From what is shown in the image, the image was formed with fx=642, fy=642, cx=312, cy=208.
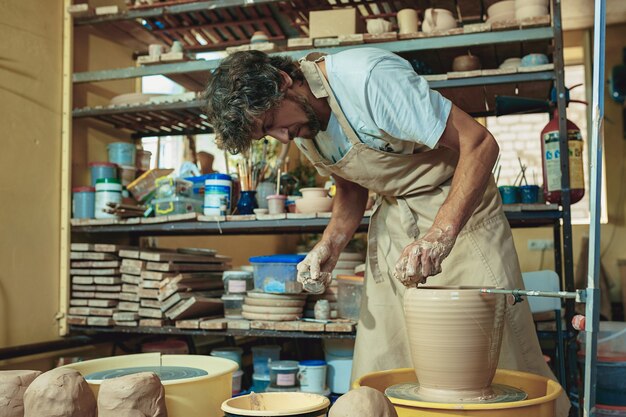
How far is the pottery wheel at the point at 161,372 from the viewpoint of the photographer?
1728 millimetres

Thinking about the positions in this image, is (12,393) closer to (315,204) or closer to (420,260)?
(420,260)

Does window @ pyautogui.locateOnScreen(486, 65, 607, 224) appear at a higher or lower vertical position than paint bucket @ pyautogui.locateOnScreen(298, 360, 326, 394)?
higher

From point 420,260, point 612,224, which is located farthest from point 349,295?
point 612,224

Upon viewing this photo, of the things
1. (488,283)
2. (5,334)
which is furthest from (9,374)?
(5,334)

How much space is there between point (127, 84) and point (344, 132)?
9.78 feet

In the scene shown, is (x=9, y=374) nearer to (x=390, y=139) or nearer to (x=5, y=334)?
(x=390, y=139)

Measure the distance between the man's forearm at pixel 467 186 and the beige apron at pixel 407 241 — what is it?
12.6 inches

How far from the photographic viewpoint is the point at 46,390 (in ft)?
4.67

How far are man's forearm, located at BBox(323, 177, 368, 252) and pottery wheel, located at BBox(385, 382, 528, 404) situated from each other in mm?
826

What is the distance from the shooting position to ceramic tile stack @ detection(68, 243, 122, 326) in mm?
3832

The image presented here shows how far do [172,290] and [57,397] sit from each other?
88.8 inches

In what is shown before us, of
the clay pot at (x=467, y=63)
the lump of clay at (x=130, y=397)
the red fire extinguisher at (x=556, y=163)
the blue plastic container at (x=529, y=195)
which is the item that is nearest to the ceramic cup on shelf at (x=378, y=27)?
the clay pot at (x=467, y=63)

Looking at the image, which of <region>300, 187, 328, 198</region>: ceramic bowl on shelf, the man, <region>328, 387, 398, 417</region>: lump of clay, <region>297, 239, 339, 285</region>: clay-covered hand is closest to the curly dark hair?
the man

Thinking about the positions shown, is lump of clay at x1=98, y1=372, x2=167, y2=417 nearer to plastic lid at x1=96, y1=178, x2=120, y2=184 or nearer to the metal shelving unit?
the metal shelving unit
